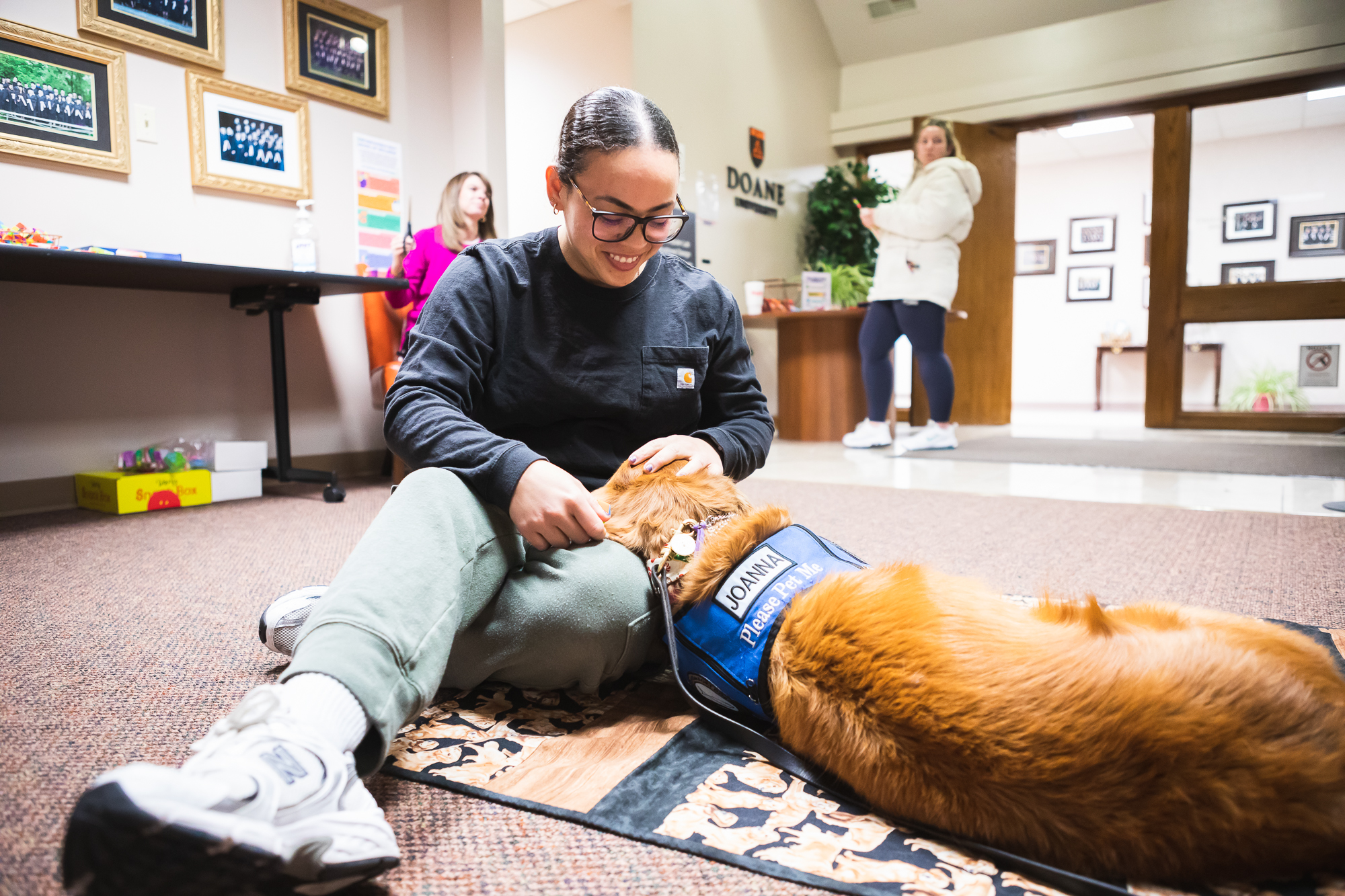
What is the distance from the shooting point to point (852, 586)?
76cm

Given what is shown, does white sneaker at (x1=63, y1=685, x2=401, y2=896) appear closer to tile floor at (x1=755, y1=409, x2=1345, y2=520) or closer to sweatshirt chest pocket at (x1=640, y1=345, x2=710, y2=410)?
sweatshirt chest pocket at (x1=640, y1=345, x2=710, y2=410)

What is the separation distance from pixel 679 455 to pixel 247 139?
283cm

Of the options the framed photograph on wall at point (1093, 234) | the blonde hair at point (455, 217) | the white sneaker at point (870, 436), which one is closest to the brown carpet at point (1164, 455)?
the white sneaker at point (870, 436)

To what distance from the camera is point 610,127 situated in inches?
39.9

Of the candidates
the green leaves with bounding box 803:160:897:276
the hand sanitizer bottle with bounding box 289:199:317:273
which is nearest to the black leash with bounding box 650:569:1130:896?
the hand sanitizer bottle with bounding box 289:199:317:273


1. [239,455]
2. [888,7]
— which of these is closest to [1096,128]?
[888,7]

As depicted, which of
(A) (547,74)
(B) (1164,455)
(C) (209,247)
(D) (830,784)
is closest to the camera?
(D) (830,784)

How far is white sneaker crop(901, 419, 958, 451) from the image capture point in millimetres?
4340

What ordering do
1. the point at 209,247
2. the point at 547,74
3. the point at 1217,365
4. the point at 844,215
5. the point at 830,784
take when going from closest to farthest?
the point at 830,784 < the point at 209,247 < the point at 547,74 < the point at 1217,365 < the point at 844,215

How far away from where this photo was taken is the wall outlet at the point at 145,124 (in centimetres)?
270

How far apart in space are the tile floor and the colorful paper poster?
1.98 meters

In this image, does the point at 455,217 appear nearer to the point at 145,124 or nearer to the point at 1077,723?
the point at 145,124

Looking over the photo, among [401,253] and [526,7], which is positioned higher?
[526,7]

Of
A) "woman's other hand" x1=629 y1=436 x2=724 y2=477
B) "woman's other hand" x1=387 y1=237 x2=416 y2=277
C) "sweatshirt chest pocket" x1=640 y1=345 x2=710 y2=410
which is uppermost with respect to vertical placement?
"woman's other hand" x1=387 y1=237 x2=416 y2=277
